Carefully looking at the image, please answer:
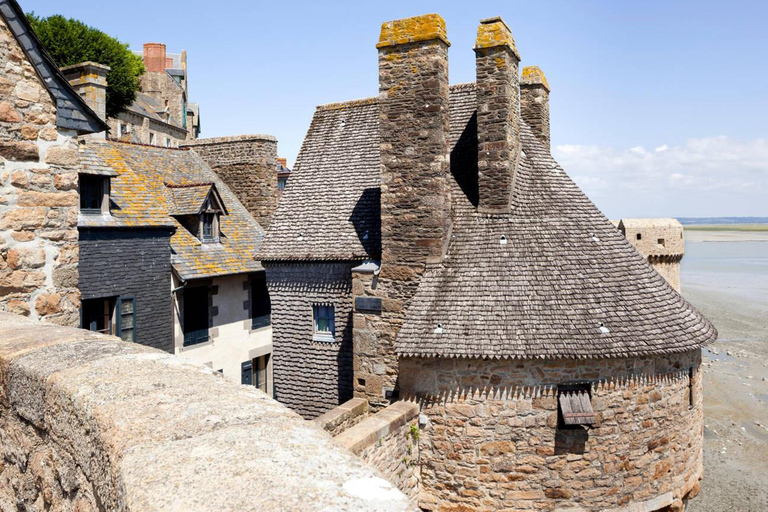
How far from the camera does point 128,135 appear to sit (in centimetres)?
4000

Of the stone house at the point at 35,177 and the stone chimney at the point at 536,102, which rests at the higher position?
the stone chimney at the point at 536,102

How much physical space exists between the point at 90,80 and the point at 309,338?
764 cm

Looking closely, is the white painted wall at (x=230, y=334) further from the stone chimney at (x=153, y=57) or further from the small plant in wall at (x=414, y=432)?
the stone chimney at (x=153, y=57)

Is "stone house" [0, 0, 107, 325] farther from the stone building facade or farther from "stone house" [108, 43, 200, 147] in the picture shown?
"stone house" [108, 43, 200, 147]

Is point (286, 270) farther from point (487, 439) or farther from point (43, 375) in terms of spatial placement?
point (43, 375)

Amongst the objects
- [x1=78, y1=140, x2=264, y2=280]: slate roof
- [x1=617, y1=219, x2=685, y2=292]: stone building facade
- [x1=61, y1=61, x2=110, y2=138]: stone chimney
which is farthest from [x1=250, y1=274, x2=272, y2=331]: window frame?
[x1=617, y1=219, x2=685, y2=292]: stone building facade

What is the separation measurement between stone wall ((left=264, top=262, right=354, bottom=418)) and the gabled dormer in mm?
4141

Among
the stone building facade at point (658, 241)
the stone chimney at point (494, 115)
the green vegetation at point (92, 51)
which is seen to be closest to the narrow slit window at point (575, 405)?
the stone chimney at point (494, 115)

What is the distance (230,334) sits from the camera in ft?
59.1

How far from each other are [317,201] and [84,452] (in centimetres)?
1236

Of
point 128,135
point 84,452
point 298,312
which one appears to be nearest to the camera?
point 84,452

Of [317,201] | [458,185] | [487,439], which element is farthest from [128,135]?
[487,439]

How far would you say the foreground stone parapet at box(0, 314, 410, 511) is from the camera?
6.19 feet

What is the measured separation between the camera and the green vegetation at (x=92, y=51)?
3450 centimetres
